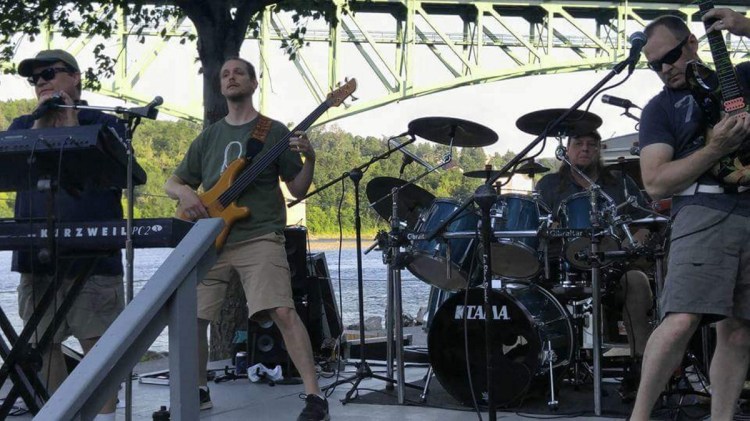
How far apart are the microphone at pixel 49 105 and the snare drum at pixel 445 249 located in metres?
2.41

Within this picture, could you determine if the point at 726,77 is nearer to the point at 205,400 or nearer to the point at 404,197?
the point at 404,197

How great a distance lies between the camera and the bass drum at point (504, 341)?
5.73m

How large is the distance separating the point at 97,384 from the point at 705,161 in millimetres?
2592

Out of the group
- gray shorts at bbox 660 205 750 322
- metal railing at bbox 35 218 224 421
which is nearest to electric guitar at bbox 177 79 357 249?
gray shorts at bbox 660 205 750 322

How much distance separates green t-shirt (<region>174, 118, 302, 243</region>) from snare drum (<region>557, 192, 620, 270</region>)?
1.68 m

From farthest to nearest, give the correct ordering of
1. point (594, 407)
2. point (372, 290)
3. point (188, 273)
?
A: point (372, 290) < point (594, 407) < point (188, 273)

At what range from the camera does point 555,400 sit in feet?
18.8

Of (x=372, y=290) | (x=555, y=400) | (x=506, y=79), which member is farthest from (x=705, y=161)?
(x=506, y=79)

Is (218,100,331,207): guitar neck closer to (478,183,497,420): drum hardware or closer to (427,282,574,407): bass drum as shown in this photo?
(427,282,574,407): bass drum

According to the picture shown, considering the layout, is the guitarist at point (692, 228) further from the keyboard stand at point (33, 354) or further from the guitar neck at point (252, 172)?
the keyboard stand at point (33, 354)

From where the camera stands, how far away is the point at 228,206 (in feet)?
17.8

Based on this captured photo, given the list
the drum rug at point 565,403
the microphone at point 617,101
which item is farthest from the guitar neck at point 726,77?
the drum rug at point 565,403

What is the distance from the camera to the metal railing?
7.27ft

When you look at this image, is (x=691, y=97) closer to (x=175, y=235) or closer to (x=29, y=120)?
(x=175, y=235)
